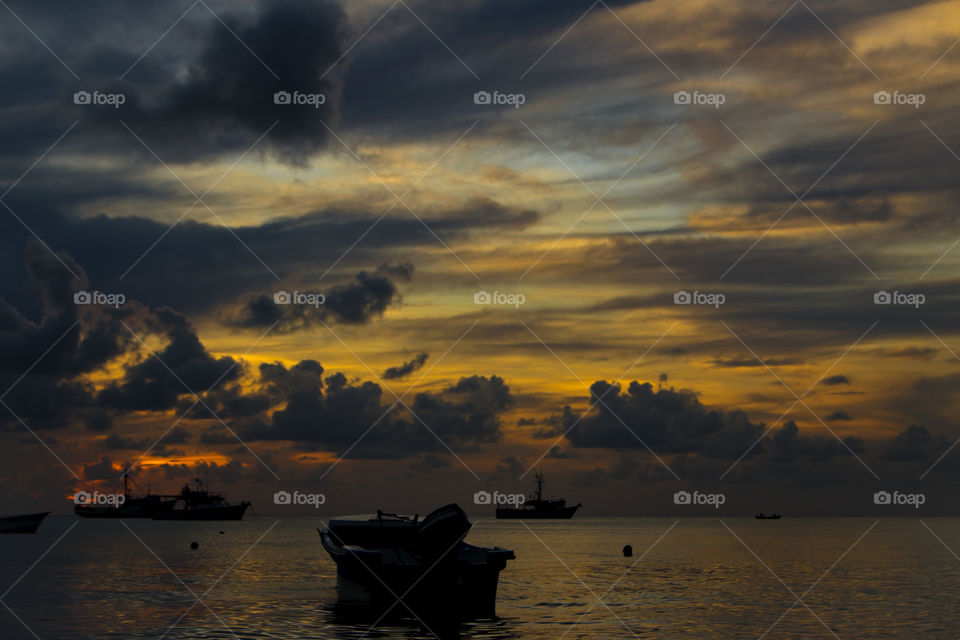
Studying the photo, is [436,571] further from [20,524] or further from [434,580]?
[20,524]

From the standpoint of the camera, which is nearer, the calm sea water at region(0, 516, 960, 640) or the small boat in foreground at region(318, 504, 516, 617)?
the calm sea water at region(0, 516, 960, 640)

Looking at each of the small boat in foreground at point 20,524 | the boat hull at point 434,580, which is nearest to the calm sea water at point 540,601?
the boat hull at point 434,580

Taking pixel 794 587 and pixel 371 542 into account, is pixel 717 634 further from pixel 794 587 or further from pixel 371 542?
pixel 794 587

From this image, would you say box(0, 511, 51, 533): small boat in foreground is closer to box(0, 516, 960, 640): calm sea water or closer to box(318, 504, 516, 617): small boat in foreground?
box(0, 516, 960, 640): calm sea water

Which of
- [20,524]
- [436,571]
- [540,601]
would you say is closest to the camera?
[436,571]

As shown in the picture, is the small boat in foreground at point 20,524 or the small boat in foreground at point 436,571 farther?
the small boat in foreground at point 20,524

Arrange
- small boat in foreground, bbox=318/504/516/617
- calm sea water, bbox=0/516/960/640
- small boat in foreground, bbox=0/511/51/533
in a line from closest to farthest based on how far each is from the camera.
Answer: calm sea water, bbox=0/516/960/640, small boat in foreground, bbox=318/504/516/617, small boat in foreground, bbox=0/511/51/533

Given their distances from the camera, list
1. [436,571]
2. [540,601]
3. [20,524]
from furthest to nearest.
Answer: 1. [20,524]
2. [540,601]
3. [436,571]

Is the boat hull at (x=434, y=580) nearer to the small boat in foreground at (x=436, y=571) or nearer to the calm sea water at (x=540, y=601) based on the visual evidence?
the small boat in foreground at (x=436, y=571)

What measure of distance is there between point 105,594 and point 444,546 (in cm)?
2809

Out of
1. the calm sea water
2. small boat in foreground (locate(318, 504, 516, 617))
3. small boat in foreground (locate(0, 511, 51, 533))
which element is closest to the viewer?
the calm sea water

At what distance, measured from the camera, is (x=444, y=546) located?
47406mm

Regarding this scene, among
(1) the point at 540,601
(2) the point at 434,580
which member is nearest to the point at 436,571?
(2) the point at 434,580

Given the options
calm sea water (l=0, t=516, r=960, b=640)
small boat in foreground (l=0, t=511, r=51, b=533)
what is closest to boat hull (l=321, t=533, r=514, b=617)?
calm sea water (l=0, t=516, r=960, b=640)
